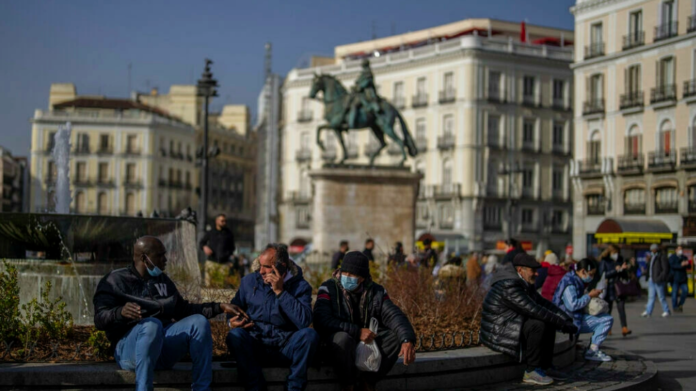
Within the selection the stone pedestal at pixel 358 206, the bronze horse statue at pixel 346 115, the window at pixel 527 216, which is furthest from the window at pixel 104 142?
the stone pedestal at pixel 358 206

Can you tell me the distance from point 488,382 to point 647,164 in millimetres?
39943

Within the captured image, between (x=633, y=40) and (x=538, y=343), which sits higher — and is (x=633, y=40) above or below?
above

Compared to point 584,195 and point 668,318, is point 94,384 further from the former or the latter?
point 584,195

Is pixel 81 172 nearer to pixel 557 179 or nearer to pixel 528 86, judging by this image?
pixel 528 86

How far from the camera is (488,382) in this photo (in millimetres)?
9414

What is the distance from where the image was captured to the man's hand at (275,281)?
Result: 7.87 m

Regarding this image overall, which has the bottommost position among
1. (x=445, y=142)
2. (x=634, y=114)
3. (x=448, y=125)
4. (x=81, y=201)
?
(x=81, y=201)

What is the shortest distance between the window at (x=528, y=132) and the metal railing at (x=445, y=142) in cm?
531

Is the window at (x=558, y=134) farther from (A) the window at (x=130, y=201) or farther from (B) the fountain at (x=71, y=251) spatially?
(B) the fountain at (x=71, y=251)

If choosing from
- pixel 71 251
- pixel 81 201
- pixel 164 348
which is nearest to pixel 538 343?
pixel 164 348

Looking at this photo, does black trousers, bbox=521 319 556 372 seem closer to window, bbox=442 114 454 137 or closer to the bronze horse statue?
the bronze horse statue

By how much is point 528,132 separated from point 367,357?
63.6m

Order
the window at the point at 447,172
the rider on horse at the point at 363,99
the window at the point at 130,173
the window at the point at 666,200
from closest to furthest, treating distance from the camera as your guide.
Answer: the rider on horse at the point at 363,99
the window at the point at 666,200
the window at the point at 447,172
the window at the point at 130,173

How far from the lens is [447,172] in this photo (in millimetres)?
69312
